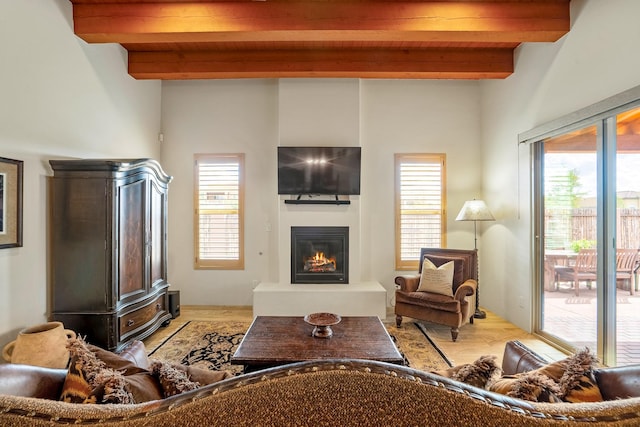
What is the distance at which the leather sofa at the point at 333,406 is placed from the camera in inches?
23.8

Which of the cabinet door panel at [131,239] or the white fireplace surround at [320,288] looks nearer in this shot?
the cabinet door panel at [131,239]

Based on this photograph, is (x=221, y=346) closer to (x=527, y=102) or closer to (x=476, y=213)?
(x=476, y=213)

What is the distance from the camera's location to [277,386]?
63 cm

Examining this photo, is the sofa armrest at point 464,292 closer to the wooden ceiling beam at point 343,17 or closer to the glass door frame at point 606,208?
→ the glass door frame at point 606,208

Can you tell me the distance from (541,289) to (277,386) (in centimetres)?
402

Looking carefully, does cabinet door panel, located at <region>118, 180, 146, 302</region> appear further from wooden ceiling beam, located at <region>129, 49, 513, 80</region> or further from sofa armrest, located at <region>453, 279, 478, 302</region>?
sofa armrest, located at <region>453, 279, 478, 302</region>

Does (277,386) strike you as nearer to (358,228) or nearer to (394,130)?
(358,228)

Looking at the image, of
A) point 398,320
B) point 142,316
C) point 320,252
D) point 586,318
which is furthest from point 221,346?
point 586,318

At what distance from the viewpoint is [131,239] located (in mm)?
3193

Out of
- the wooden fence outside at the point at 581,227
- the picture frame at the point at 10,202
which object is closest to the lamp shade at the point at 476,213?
the wooden fence outside at the point at 581,227

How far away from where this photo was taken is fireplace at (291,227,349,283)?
444 centimetres

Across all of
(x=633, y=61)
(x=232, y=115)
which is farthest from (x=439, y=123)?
(x=232, y=115)

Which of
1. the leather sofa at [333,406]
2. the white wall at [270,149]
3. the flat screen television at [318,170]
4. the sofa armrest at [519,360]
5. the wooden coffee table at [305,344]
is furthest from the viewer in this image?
the white wall at [270,149]

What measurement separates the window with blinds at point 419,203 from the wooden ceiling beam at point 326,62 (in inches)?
51.5
